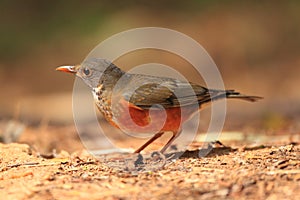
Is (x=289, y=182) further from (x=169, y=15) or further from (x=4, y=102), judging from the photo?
(x=169, y=15)

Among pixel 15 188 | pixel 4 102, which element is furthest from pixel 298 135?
pixel 4 102

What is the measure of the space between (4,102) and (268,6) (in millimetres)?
8043

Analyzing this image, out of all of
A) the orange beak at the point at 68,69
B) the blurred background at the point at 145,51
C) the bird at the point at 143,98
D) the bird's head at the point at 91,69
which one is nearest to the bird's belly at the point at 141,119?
the bird at the point at 143,98

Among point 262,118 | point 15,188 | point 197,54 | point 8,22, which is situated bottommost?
point 15,188

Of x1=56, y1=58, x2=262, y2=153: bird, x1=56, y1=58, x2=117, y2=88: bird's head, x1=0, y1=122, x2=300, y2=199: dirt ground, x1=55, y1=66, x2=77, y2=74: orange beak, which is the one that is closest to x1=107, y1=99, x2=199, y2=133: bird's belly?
x1=56, y1=58, x2=262, y2=153: bird

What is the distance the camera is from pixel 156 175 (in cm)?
451

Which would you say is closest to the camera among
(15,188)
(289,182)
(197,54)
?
(289,182)

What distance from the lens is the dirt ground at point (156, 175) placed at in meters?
3.89

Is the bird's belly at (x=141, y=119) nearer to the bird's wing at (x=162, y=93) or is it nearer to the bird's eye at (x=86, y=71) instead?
the bird's wing at (x=162, y=93)

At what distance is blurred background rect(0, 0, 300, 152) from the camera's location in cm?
1286

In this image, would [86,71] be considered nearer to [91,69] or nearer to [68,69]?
[91,69]

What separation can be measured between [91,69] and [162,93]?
2.72 ft

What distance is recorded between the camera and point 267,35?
15.1 m

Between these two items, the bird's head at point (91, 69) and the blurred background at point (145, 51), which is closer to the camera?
the bird's head at point (91, 69)
